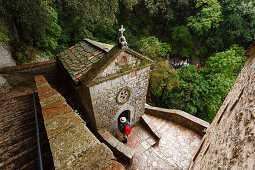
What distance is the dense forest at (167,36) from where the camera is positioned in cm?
587

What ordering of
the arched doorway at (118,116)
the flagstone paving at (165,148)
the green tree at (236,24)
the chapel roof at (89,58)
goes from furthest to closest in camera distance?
1. the green tree at (236,24)
2. the arched doorway at (118,116)
3. the flagstone paving at (165,148)
4. the chapel roof at (89,58)

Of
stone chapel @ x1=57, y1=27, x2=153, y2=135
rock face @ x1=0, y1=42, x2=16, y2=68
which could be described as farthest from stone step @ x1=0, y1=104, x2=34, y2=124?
rock face @ x1=0, y1=42, x2=16, y2=68

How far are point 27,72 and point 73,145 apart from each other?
22.3 feet

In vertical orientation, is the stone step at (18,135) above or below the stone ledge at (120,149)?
above

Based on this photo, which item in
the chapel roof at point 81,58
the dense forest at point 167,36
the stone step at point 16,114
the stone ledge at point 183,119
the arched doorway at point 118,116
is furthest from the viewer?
the stone ledge at point 183,119

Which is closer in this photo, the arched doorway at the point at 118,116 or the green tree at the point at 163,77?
the arched doorway at the point at 118,116

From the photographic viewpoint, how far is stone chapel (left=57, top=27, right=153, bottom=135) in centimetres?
410

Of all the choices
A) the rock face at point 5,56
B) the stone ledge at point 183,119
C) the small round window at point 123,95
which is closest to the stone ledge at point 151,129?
the stone ledge at point 183,119

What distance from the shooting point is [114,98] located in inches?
195

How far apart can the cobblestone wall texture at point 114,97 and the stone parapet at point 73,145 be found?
6.79 ft

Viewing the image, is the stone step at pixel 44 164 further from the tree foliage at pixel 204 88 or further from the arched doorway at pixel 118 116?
the tree foliage at pixel 204 88

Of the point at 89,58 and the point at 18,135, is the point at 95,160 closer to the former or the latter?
the point at 18,135

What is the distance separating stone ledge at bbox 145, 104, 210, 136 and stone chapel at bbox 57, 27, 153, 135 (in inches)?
82.5

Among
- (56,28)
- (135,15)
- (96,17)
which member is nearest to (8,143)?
(96,17)
